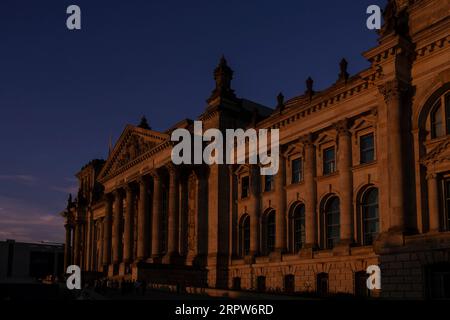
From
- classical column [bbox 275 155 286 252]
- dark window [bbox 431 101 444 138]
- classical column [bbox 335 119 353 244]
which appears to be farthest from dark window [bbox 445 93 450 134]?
classical column [bbox 275 155 286 252]

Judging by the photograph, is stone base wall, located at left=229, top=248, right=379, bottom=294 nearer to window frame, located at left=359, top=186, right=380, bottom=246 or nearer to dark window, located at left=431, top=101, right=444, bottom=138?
window frame, located at left=359, top=186, right=380, bottom=246

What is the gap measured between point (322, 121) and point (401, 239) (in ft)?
45.2

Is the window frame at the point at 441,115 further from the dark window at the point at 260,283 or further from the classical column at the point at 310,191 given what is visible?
the dark window at the point at 260,283

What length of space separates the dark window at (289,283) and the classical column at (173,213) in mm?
13509

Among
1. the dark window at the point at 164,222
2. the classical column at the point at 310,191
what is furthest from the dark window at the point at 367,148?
the dark window at the point at 164,222

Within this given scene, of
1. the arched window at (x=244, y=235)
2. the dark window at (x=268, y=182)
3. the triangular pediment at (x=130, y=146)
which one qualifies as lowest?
the arched window at (x=244, y=235)

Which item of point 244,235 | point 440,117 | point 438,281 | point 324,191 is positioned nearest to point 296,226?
point 324,191

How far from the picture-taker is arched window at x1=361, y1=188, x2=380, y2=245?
3881 cm

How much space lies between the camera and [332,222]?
140 feet

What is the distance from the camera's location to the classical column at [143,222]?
59.7 m

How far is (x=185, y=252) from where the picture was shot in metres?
55.5

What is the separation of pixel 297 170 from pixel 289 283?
340 inches
